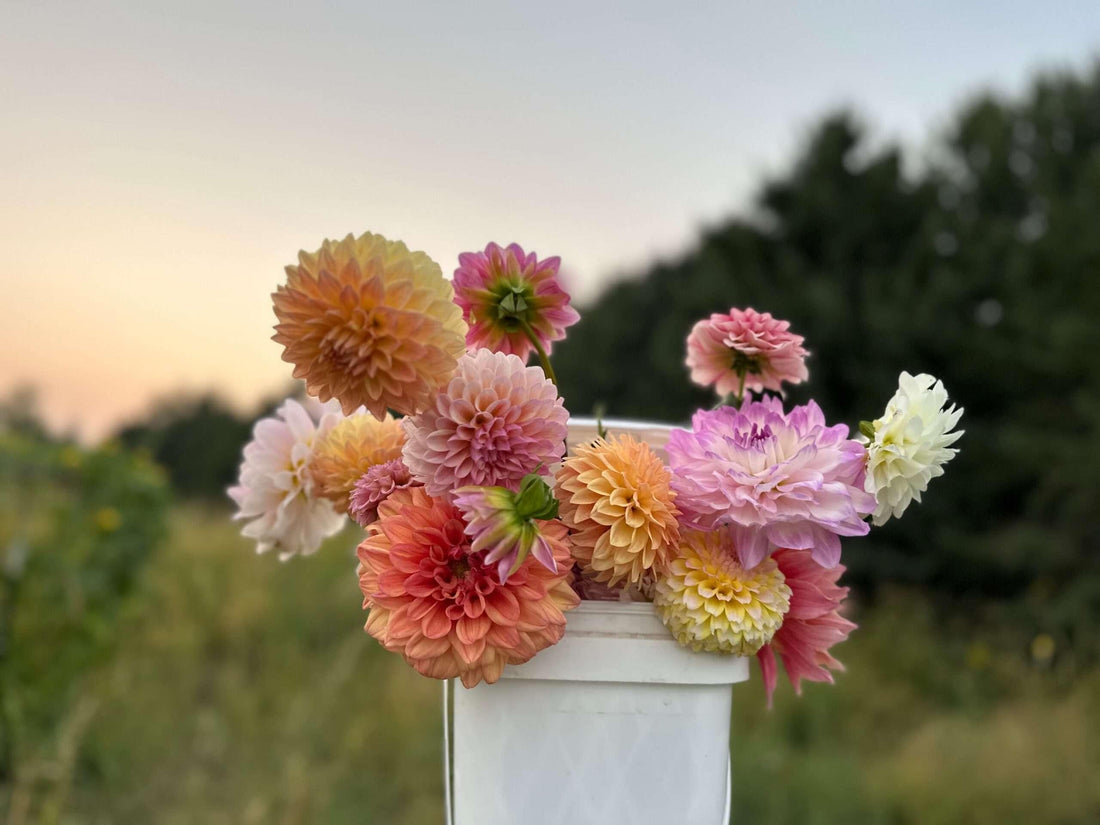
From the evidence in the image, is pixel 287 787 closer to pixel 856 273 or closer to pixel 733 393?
pixel 733 393

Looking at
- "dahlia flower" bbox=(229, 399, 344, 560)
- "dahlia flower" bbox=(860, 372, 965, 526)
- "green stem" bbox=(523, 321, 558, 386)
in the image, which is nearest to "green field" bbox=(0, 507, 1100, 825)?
"dahlia flower" bbox=(229, 399, 344, 560)

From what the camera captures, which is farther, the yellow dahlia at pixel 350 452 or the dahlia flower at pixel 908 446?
the yellow dahlia at pixel 350 452

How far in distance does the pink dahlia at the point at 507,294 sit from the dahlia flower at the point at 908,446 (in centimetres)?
24

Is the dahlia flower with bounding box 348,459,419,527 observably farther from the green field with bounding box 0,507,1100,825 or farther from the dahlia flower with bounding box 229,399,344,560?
the green field with bounding box 0,507,1100,825

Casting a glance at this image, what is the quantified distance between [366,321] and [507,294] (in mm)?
157

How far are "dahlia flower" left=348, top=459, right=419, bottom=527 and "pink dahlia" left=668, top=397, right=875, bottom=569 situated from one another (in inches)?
7.7

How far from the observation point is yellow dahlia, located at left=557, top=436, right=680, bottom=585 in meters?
0.65

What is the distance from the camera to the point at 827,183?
273 inches

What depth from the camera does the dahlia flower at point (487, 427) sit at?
0.62 m

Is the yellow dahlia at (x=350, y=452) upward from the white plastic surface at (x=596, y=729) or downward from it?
upward

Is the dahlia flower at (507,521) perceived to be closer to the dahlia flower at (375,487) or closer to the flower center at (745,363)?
the dahlia flower at (375,487)

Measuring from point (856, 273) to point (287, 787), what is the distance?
18.2ft

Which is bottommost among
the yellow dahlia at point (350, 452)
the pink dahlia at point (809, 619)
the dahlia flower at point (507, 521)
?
the pink dahlia at point (809, 619)

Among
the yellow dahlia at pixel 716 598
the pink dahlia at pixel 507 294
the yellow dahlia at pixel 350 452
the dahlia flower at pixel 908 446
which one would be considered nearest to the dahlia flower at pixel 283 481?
the yellow dahlia at pixel 350 452
